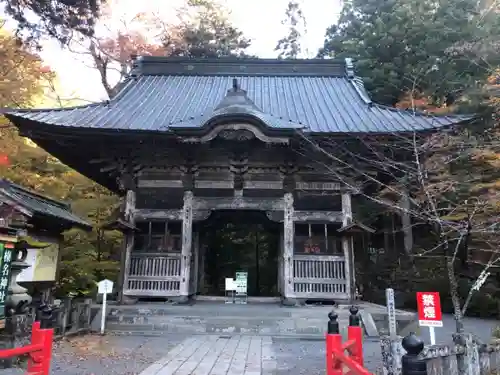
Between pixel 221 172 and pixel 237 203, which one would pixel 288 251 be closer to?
pixel 237 203

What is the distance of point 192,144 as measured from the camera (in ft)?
32.8

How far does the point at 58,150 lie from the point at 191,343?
6.46 m

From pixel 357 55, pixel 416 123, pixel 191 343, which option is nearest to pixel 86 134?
pixel 191 343

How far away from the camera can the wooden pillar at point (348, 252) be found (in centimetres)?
957

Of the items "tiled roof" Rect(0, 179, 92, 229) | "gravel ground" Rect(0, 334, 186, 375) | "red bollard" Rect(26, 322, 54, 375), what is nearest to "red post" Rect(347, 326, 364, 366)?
"gravel ground" Rect(0, 334, 186, 375)

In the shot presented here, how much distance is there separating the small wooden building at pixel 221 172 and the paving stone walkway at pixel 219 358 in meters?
2.40

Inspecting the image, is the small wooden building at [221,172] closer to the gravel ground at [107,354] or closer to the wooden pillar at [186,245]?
the wooden pillar at [186,245]

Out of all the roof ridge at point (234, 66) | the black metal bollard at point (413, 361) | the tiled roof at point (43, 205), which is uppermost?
the roof ridge at point (234, 66)

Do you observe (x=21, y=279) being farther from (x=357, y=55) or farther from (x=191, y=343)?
(x=357, y=55)

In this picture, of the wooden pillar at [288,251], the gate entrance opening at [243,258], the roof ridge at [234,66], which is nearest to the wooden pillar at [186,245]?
the wooden pillar at [288,251]

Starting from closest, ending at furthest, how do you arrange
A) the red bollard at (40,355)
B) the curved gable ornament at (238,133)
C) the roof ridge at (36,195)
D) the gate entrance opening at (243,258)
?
the red bollard at (40,355), the roof ridge at (36,195), the curved gable ornament at (238,133), the gate entrance opening at (243,258)

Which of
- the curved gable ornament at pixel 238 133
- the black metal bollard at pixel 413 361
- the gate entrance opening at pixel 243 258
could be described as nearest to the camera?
the black metal bollard at pixel 413 361

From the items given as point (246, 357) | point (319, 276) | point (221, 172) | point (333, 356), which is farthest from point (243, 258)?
point (333, 356)

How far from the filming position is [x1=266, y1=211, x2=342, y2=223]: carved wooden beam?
32.9 ft
